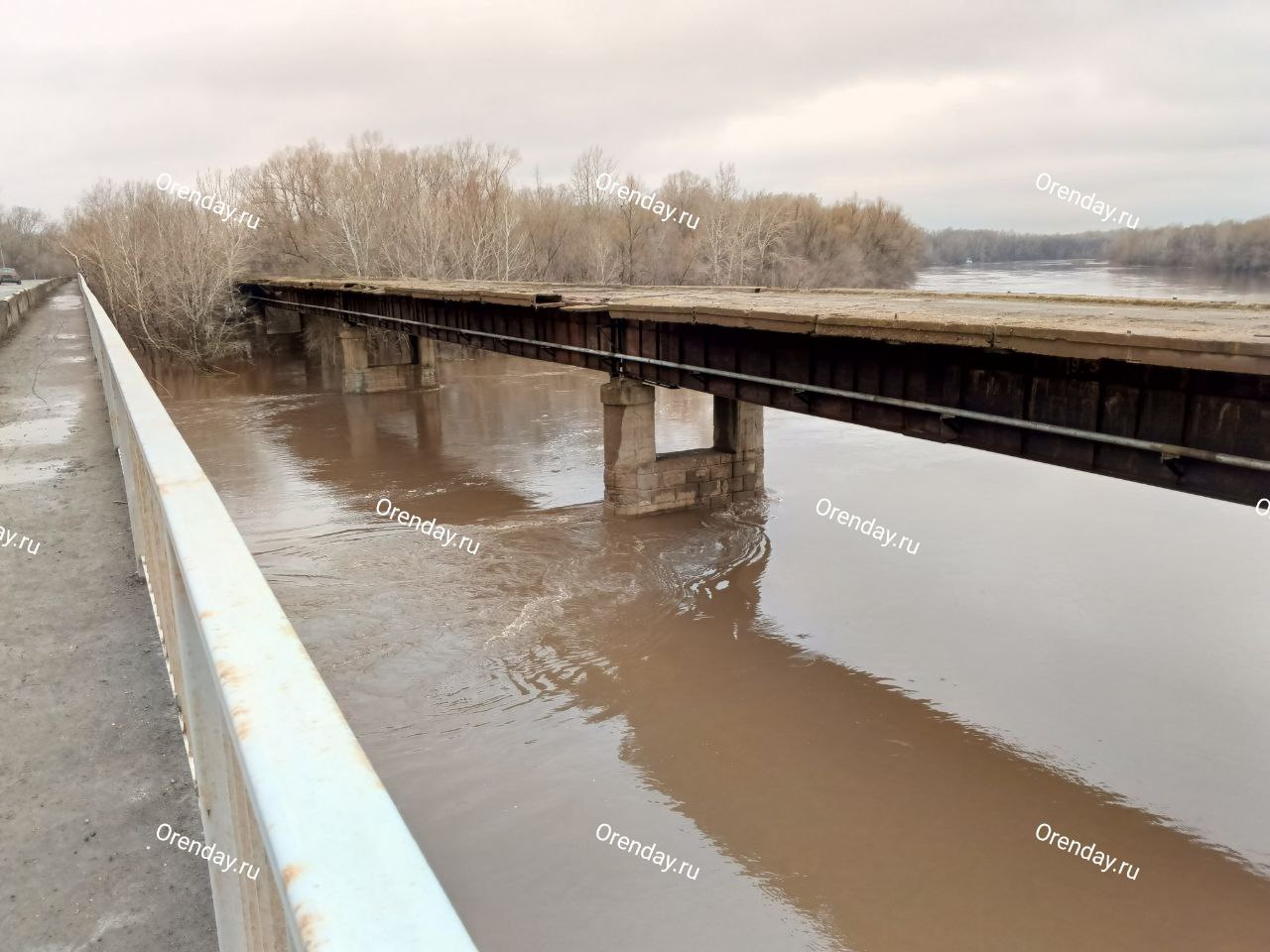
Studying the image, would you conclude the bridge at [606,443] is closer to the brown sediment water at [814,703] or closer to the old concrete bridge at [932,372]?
the old concrete bridge at [932,372]

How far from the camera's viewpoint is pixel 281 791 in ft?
3.56

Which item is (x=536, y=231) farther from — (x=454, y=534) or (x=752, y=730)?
(x=752, y=730)

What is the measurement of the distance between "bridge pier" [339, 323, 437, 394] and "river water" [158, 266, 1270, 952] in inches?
574

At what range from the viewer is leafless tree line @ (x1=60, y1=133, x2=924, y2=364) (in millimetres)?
42750

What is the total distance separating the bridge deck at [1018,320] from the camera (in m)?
7.96

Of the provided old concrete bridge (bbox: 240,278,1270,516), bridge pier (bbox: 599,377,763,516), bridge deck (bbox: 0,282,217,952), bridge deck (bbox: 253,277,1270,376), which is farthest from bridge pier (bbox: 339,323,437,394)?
bridge deck (bbox: 0,282,217,952)

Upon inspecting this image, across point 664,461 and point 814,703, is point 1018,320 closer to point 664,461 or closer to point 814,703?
point 814,703

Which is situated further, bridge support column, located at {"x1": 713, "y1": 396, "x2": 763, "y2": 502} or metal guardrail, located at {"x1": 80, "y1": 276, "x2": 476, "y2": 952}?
bridge support column, located at {"x1": 713, "y1": 396, "x2": 763, "y2": 502}

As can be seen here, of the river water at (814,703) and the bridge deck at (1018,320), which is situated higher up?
the bridge deck at (1018,320)

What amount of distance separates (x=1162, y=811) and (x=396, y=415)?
1047 inches

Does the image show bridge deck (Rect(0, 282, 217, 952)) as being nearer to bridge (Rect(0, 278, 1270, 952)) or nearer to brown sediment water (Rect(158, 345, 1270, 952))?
bridge (Rect(0, 278, 1270, 952))

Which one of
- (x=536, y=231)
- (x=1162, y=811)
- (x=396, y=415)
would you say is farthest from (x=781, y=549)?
(x=536, y=231)

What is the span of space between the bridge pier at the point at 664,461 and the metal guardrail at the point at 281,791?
16.0m

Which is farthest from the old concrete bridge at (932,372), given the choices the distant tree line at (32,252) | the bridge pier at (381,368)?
the distant tree line at (32,252)
